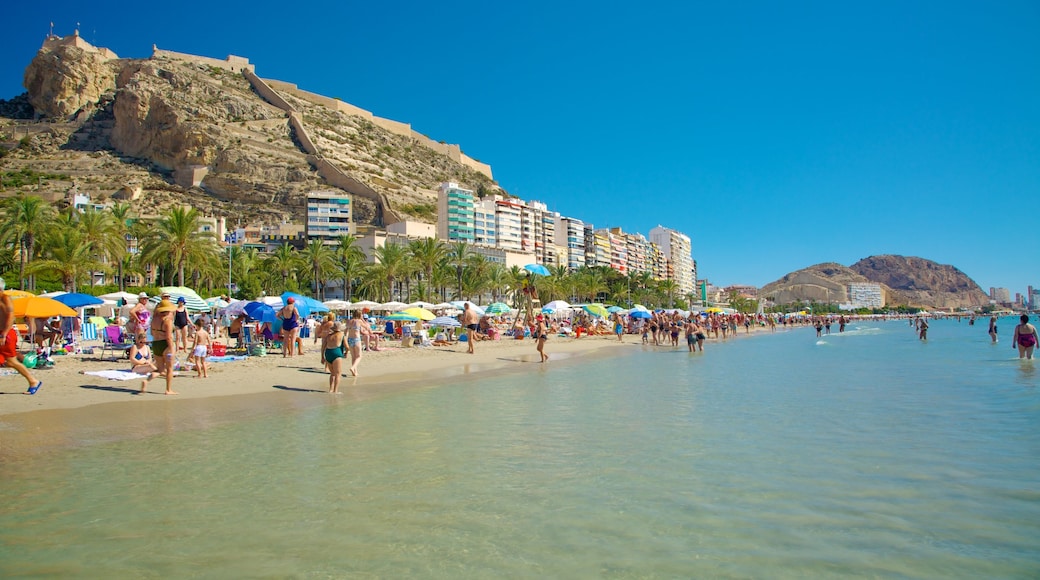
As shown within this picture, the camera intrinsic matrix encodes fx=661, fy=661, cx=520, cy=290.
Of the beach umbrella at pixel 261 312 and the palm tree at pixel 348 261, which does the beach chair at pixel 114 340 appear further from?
the palm tree at pixel 348 261

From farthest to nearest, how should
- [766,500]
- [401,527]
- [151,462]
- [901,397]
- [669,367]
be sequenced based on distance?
[669,367] < [901,397] < [151,462] < [766,500] < [401,527]

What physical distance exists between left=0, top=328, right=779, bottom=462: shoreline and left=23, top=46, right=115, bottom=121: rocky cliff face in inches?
4695

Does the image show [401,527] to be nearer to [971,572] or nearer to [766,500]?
[766,500]

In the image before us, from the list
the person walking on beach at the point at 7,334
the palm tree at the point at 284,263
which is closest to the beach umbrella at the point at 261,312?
the person walking on beach at the point at 7,334

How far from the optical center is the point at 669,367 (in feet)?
66.5

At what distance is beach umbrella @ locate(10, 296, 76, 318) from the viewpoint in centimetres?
1351

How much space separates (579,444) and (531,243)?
371 ft

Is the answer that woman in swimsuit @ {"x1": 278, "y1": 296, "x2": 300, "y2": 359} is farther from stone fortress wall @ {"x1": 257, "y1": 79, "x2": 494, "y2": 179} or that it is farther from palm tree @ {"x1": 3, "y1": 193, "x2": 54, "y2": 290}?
stone fortress wall @ {"x1": 257, "y1": 79, "x2": 494, "y2": 179}

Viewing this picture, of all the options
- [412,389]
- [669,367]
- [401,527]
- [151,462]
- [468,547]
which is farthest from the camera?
[669,367]

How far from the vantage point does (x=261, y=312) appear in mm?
19797

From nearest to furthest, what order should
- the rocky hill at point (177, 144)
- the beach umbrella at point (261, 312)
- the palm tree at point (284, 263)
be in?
the beach umbrella at point (261, 312) < the palm tree at point (284, 263) < the rocky hill at point (177, 144)

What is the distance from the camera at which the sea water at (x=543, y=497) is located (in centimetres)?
407

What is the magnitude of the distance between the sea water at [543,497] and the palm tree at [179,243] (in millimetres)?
31294

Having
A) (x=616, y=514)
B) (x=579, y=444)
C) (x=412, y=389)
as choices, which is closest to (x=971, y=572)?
(x=616, y=514)
